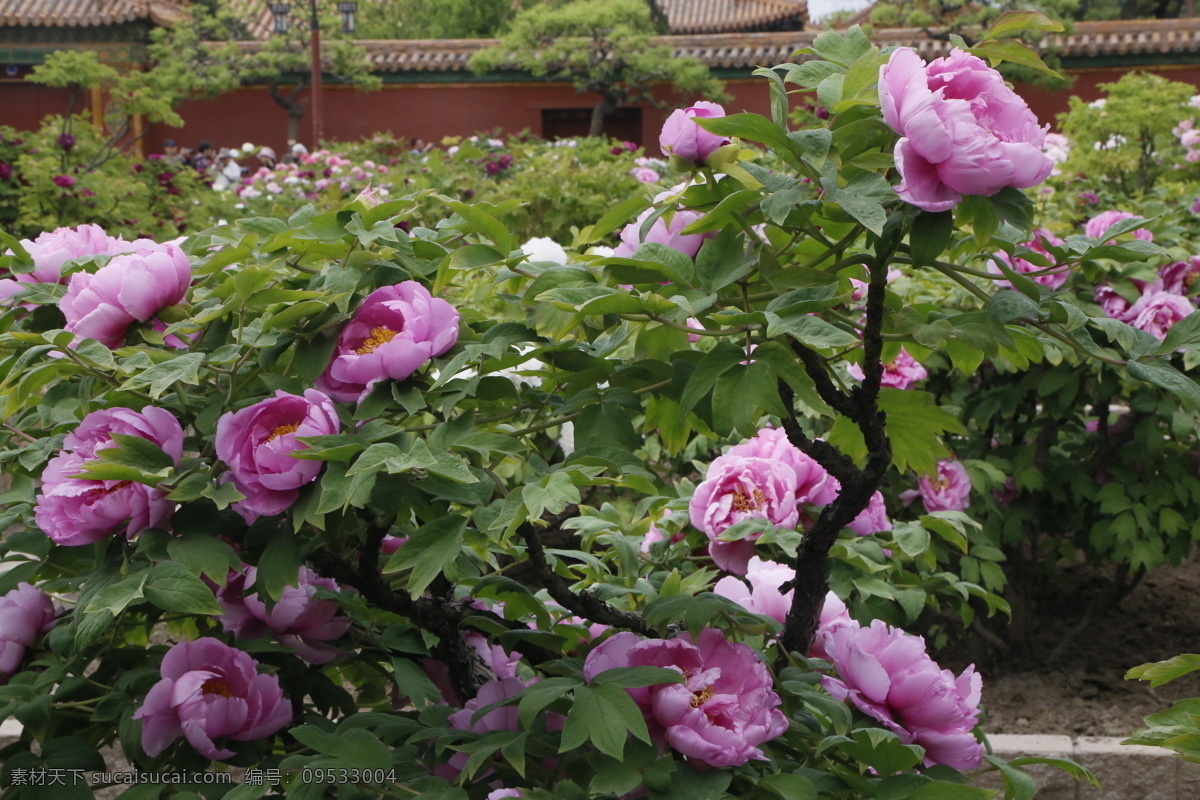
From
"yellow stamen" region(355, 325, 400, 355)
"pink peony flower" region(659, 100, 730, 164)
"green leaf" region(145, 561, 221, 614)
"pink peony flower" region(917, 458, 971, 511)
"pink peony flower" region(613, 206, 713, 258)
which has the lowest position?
"pink peony flower" region(917, 458, 971, 511)

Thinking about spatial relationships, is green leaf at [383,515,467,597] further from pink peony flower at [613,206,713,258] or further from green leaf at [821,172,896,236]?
green leaf at [821,172,896,236]

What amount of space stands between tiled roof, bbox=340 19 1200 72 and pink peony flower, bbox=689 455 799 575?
16929mm

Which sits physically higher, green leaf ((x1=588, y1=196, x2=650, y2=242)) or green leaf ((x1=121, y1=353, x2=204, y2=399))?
green leaf ((x1=588, y1=196, x2=650, y2=242))

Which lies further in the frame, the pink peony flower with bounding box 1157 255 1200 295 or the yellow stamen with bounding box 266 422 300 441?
the pink peony flower with bounding box 1157 255 1200 295

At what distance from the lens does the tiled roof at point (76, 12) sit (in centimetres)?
2119

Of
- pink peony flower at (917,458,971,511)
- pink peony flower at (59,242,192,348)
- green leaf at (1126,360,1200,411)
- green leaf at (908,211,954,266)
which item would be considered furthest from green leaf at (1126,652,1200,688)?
pink peony flower at (917,458,971,511)

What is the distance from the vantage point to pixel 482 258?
3.87 ft

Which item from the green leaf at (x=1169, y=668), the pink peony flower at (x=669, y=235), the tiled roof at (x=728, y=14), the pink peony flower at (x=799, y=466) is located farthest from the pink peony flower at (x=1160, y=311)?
the tiled roof at (x=728, y=14)

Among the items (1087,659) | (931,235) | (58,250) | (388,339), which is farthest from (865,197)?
(1087,659)

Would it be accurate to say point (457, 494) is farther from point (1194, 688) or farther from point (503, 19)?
point (503, 19)

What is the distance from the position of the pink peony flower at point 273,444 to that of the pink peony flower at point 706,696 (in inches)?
14.7

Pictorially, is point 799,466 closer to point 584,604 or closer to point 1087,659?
point 584,604

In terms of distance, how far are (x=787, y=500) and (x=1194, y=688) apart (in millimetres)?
2256

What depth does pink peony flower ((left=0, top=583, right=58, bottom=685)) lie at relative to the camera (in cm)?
145
